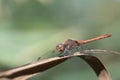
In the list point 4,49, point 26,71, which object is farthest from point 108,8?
point 26,71

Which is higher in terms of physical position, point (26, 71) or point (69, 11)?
point (69, 11)

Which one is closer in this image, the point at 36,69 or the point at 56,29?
the point at 36,69

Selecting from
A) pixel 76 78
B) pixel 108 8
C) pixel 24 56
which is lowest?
pixel 76 78

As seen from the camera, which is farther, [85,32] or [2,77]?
[85,32]

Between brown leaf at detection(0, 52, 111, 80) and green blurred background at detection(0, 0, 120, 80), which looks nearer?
brown leaf at detection(0, 52, 111, 80)

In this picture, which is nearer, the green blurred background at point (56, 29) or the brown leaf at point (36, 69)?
the brown leaf at point (36, 69)

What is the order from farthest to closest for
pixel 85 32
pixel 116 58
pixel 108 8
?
pixel 108 8 < pixel 85 32 < pixel 116 58

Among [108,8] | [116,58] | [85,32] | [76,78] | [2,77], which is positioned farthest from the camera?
[108,8]

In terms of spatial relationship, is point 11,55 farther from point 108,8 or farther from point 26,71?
point 26,71
